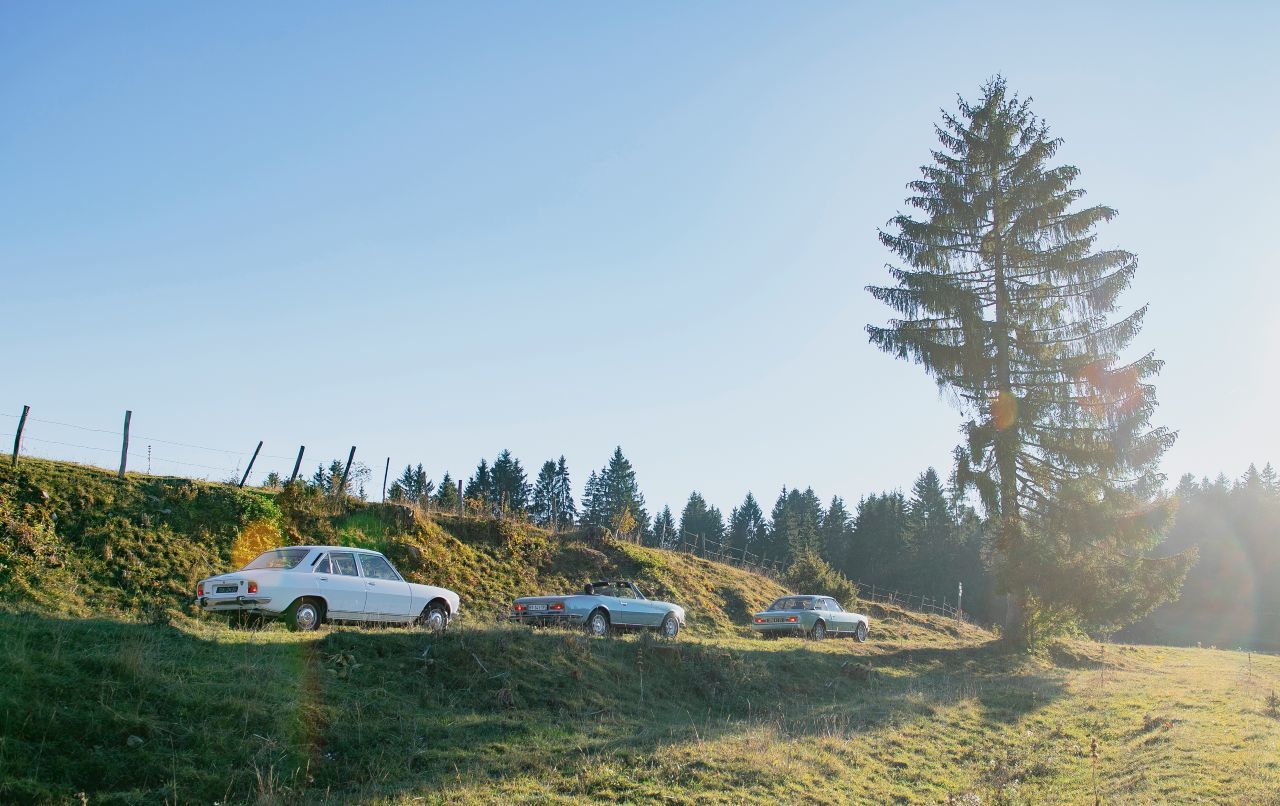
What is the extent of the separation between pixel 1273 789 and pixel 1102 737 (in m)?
4.09

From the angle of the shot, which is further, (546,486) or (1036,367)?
(546,486)

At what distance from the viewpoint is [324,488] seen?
25.8 meters

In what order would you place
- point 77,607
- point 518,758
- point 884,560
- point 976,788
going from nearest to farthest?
point 518,758 → point 976,788 → point 77,607 → point 884,560

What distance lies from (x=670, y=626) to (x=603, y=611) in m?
2.75

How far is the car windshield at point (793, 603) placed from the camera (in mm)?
24969

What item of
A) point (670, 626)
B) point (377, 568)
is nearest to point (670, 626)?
point (670, 626)

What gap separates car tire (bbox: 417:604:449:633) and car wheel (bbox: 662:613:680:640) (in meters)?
6.32

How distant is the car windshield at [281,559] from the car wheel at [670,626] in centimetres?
948

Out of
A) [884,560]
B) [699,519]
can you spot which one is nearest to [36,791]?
[884,560]

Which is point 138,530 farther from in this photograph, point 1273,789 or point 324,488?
point 1273,789

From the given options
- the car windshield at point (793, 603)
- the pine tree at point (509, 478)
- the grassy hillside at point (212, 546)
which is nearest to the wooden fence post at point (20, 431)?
the grassy hillside at point (212, 546)

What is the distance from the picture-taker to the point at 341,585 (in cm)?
1443

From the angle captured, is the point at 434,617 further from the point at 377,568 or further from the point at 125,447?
the point at 125,447

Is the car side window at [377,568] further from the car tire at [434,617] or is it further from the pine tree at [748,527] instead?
the pine tree at [748,527]
